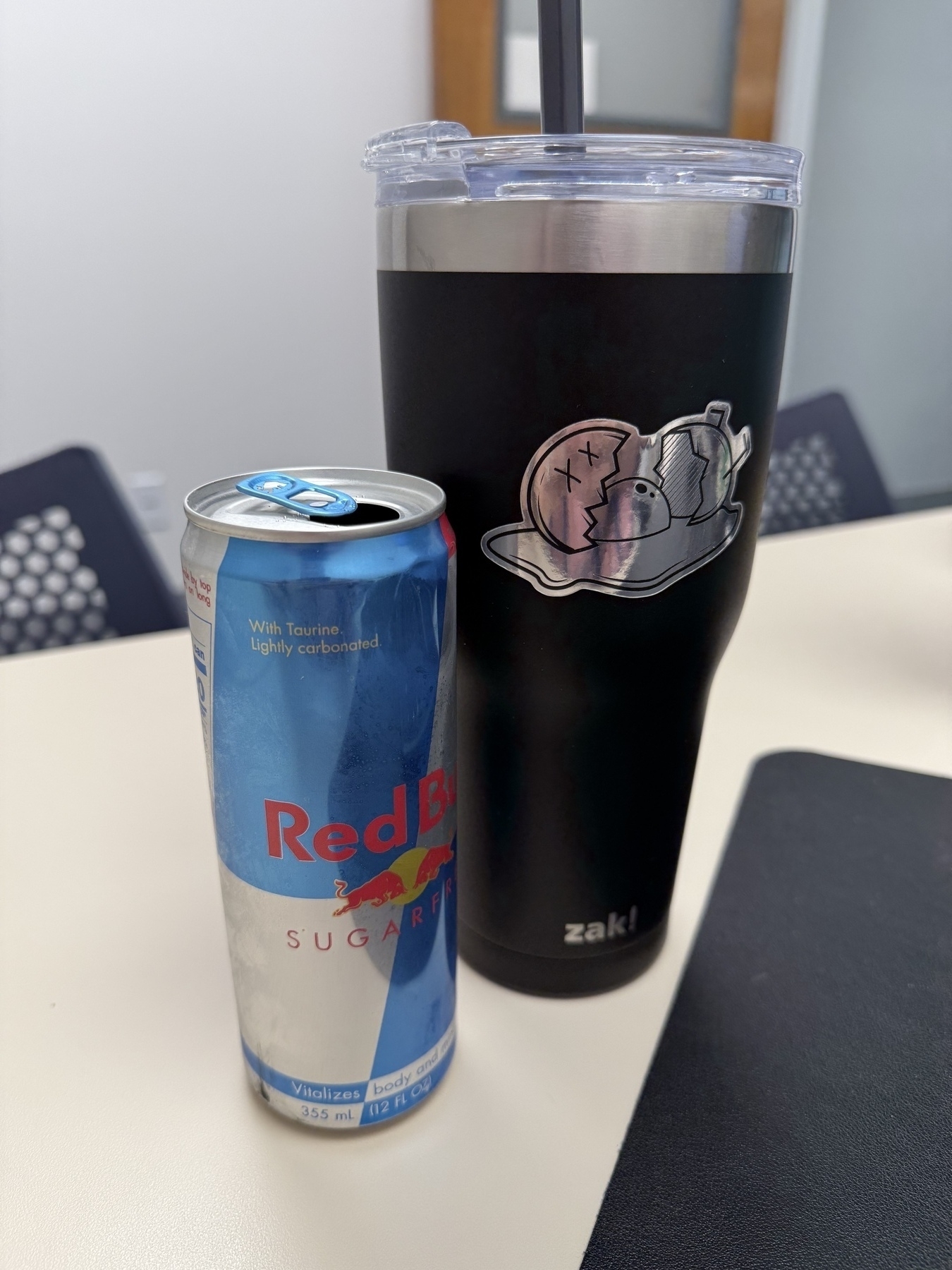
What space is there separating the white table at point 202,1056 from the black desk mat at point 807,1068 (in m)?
0.02

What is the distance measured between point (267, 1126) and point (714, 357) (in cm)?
28

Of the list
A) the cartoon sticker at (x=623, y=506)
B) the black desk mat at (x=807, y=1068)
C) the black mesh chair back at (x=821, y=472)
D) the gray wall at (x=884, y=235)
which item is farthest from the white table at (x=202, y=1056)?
the gray wall at (x=884, y=235)

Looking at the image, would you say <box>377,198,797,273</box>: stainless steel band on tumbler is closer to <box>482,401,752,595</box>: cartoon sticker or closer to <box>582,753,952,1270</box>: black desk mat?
<box>482,401,752,595</box>: cartoon sticker

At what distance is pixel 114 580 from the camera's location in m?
0.76

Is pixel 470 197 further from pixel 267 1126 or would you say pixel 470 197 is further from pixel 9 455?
pixel 9 455

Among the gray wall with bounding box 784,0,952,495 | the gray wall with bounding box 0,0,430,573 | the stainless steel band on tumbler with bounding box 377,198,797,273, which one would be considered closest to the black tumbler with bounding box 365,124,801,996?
the stainless steel band on tumbler with bounding box 377,198,797,273

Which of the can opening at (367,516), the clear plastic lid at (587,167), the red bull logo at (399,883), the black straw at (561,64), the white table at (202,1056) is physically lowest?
the white table at (202,1056)

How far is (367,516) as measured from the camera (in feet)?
0.94

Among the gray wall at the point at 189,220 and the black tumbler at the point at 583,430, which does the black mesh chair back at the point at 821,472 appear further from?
the gray wall at the point at 189,220

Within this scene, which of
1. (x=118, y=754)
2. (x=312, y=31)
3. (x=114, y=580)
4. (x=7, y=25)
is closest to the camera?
(x=118, y=754)

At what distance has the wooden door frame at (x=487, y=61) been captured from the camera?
1.68 metres

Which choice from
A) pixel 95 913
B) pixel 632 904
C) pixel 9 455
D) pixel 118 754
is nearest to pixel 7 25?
pixel 9 455

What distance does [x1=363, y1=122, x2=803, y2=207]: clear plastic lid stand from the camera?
0.26m

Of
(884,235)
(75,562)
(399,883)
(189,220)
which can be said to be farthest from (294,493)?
(884,235)
